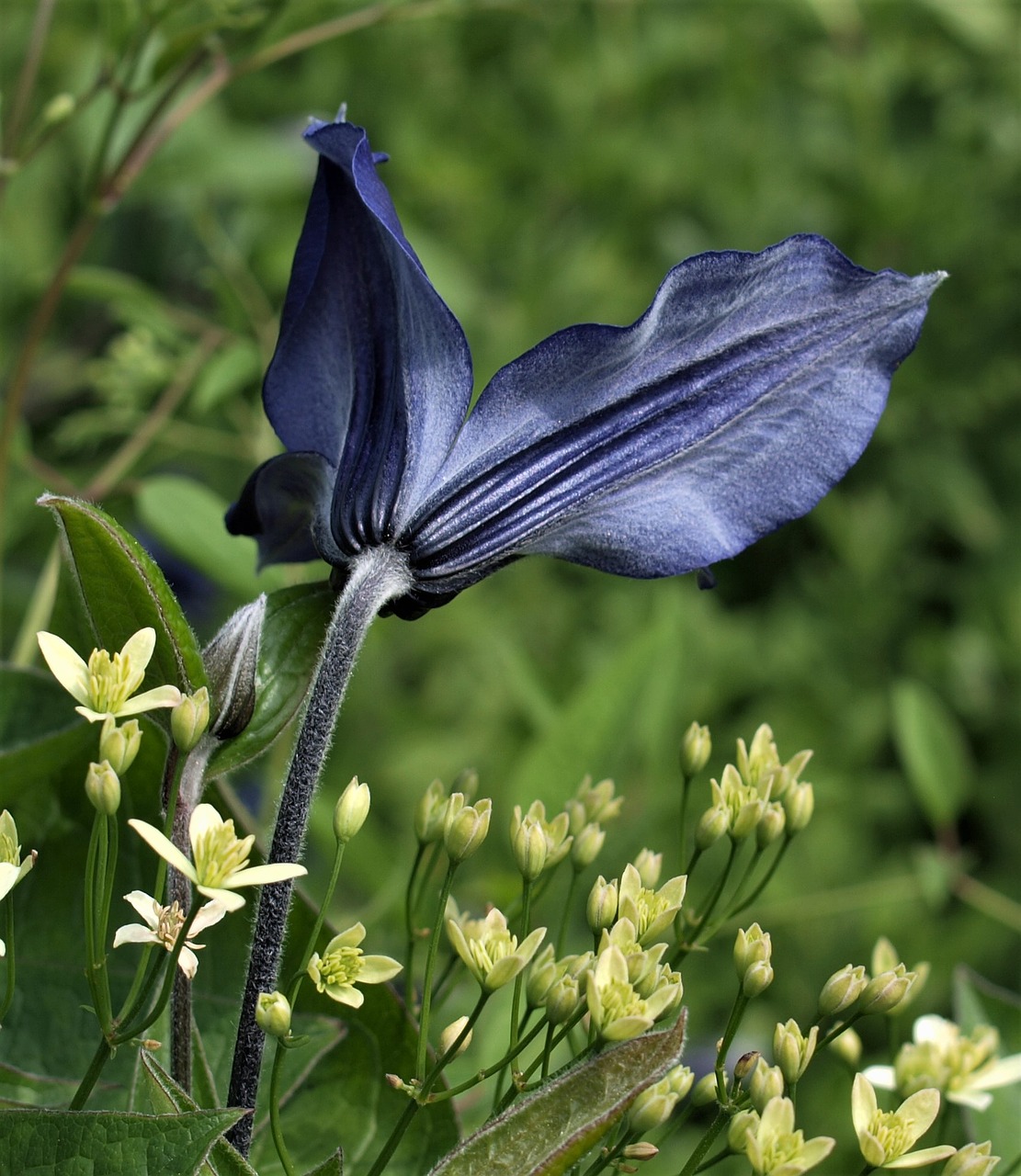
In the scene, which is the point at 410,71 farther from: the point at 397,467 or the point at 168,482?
the point at 397,467

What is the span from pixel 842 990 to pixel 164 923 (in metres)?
0.35

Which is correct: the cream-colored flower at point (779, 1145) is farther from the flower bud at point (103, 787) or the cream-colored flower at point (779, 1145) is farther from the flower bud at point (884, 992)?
the flower bud at point (103, 787)

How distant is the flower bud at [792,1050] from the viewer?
2.42ft

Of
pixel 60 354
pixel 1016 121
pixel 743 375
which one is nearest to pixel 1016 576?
pixel 1016 121

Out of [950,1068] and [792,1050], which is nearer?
[792,1050]

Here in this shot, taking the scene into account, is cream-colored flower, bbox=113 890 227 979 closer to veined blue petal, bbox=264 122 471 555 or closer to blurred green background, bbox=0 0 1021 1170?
veined blue petal, bbox=264 122 471 555

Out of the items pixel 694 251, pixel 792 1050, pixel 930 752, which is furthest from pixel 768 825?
pixel 694 251

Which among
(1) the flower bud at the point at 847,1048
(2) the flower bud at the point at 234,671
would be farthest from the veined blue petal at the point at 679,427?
(1) the flower bud at the point at 847,1048

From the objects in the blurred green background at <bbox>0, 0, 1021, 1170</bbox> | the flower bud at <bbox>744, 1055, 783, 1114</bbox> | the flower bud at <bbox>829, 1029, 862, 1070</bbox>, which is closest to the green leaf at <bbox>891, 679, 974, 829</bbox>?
the blurred green background at <bbox>0, 0, 1021, 1170</bbox>

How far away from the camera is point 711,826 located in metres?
0.83

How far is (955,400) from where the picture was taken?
113 inches

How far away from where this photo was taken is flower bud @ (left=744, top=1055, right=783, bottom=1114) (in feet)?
2.32

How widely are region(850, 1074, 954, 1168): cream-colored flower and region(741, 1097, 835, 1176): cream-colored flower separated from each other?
0.04 m

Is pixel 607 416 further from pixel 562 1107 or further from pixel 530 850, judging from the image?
pixel 562 1107
